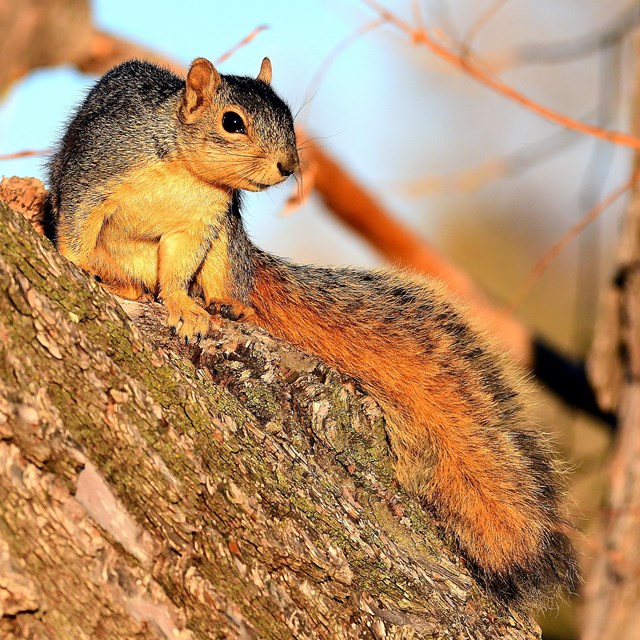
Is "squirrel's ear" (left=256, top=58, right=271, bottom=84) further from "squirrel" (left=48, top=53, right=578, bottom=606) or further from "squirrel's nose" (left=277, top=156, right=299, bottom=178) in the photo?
"squirrel's nose" (left=277, top=156, right=299, bottom=178)

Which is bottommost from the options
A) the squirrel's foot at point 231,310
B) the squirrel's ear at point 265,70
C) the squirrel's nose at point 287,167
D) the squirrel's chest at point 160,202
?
the squirrel's foot at point 231,310

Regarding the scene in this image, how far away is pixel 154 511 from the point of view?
121 centimetres

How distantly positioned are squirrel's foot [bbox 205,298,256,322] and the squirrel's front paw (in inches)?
4.5

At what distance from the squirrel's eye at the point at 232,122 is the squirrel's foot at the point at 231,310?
40 centimetres

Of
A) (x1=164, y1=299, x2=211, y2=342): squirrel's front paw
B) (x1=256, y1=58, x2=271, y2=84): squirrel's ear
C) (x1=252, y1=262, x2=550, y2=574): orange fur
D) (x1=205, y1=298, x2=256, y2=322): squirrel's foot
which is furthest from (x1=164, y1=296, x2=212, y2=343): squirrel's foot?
(x1=256, y1=58, x2=271, y2=84): squirrel's ear

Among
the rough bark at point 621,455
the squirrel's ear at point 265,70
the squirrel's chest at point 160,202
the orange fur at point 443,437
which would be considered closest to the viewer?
the orange fur at point 443,437

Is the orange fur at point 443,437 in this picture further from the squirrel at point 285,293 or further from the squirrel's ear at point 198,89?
the squirrel's ear at point 198,89

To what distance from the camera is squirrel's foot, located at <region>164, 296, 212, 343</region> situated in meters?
1.80

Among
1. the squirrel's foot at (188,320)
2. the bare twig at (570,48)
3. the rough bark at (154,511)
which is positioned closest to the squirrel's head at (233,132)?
the squirrel's foot at (188,320)

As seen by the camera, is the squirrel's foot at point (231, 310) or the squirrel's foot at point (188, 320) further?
the squirrel's foot at point (231, 310)

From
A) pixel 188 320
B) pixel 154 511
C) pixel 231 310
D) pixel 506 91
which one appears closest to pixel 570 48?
pixel 506 91

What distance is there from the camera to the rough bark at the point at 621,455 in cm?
320

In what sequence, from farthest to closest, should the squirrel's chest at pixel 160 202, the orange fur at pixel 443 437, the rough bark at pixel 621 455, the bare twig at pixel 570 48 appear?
1. the rough bark at pixel 621 455
2. the bare twig at pixel 570 48
3. the squirrel's chest at pixel 160 202
4. the orange fur at pixel 443 437

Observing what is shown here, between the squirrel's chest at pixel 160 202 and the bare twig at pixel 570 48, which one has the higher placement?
the bare twig at pixel 570 48
